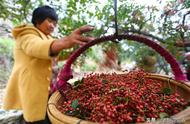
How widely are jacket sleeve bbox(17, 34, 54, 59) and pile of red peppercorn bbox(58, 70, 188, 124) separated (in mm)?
172

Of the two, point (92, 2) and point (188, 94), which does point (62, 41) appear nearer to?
point (188, 94)

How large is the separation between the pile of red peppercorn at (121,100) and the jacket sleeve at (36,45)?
0.17 meters

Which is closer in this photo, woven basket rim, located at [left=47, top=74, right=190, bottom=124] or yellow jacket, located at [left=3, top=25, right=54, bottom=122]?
woven basket rim, located at [left=47, top=74, right=190, bottom=124]

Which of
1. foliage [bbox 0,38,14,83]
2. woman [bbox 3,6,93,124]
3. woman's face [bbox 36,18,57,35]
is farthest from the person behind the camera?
foliage [bbox 0,38,14,83]

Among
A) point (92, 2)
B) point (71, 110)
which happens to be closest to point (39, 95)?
point (71, 110)

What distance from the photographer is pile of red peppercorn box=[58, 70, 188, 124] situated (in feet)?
2.65

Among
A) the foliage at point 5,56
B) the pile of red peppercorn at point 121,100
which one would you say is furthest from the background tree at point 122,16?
the foliage at point 5,56

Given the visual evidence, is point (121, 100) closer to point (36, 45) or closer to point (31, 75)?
point (36, 45)

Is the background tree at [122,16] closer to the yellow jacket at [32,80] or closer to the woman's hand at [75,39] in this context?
the yellow jacket at [32,80]

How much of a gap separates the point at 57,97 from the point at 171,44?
0.88m

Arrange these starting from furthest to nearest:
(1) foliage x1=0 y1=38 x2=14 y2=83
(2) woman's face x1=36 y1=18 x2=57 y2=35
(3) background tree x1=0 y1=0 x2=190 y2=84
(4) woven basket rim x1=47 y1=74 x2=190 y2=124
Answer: (1) foliage x1=0 y1=38 x2=14 y2=83 → (3) background tree x1=0 y1=0 x2=190 y2=84 → (2) woman's face x1=36 y1=18 x2=57 y2=35 → (4) woven basket rim x1=47 y1=74 x2=190 y2=124

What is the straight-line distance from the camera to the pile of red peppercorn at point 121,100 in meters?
0.81

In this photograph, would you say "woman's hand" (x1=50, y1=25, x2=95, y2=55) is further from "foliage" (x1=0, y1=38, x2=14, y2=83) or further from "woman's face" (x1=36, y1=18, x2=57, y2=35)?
"foliage" (x1=0, y1=38, x2=14, y2=83)

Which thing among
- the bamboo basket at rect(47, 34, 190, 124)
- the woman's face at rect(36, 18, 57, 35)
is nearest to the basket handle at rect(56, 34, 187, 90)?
the bamboo basket at rect(47, 34, 190, 124)
